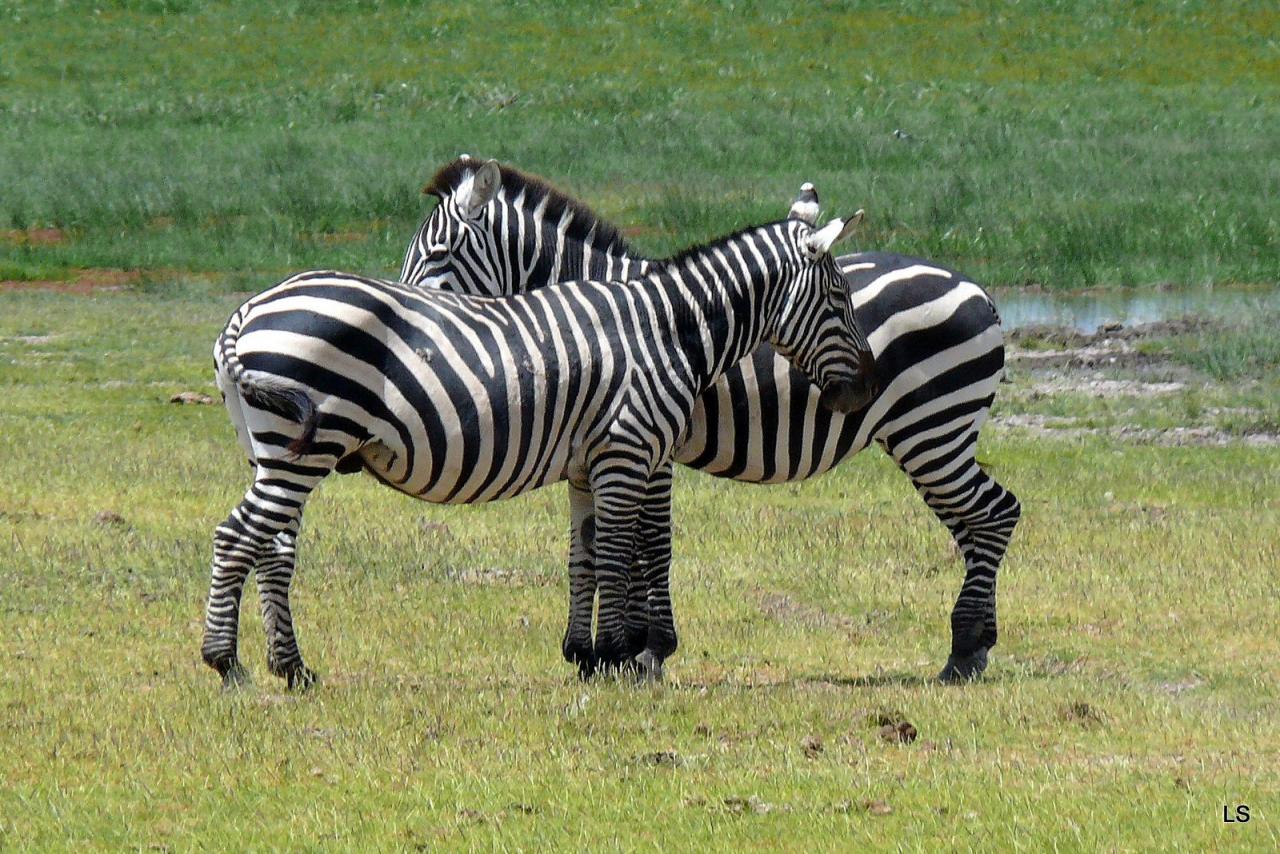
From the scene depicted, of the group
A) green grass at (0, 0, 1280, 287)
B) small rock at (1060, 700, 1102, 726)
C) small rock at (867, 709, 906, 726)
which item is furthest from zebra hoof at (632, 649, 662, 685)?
green grass at (0, 0, 1280, 287)

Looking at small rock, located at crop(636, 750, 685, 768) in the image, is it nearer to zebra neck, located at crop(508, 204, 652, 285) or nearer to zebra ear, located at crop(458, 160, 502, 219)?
zebra neck, located at crop(508, 204, 652, 285)

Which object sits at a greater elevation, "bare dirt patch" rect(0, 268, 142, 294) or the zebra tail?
the zebra tail

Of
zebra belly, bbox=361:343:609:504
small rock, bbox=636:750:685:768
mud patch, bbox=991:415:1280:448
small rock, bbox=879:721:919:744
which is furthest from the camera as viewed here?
mud patch, bbox=991:415:1280:448

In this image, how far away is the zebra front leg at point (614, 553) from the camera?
28.3 ft

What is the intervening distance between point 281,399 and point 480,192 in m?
2.33

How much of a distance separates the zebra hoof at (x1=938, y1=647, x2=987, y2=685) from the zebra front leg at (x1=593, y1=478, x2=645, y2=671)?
5.62 ft

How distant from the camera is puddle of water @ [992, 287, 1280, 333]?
24.2 metres

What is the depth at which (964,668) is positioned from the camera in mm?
9398

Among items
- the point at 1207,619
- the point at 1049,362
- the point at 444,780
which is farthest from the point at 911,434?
the point at 1049,362

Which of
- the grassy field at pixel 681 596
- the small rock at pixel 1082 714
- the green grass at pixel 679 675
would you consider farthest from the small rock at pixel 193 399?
the small rock at pixel 1082 714

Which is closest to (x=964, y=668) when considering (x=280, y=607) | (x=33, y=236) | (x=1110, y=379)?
(x=280, y=607)

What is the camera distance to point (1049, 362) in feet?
70.4

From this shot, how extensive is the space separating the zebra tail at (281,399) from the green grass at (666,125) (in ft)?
68.2

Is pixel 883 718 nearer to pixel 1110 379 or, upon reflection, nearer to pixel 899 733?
pixel 899 733
